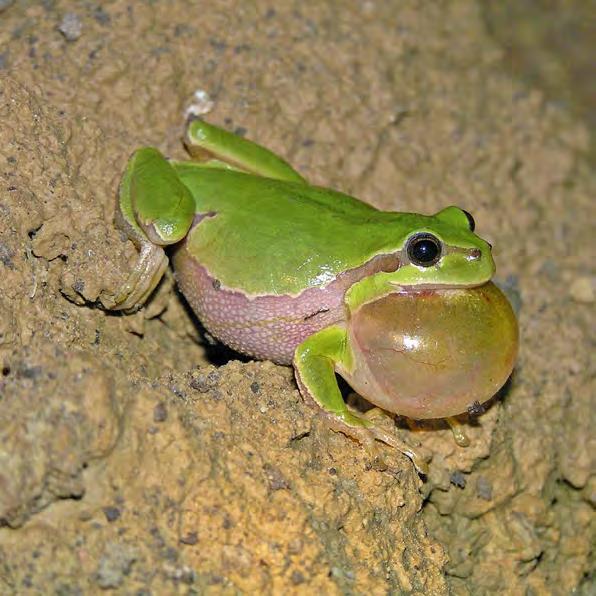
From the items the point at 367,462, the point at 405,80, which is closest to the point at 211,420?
the point at 367,462

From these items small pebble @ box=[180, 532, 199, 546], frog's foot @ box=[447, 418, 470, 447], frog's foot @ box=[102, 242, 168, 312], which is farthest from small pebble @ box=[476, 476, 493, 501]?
frog's foot @ box=[102, 242, 168, 312]

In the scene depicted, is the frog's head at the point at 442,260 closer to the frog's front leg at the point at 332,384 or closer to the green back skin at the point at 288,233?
the green back skin at the point at 288,233

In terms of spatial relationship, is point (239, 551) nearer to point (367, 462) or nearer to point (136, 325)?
point (367, 462)

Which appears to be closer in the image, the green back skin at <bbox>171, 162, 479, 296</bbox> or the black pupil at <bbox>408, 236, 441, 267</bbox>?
the black pupil at <bbox>408, 236, 441, 267</bbox>

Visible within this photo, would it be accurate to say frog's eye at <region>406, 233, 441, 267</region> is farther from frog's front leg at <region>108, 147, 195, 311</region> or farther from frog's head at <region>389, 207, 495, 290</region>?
frog's front leg at <region>108, 147, 195, 311</region>

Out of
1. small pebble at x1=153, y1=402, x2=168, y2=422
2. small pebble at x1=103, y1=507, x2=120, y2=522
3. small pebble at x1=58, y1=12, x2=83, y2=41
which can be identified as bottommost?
small pebble at x1=103, y1=507, x2=120, y2=522

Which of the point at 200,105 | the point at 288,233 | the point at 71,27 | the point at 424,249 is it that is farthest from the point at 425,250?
the point at 71,27
